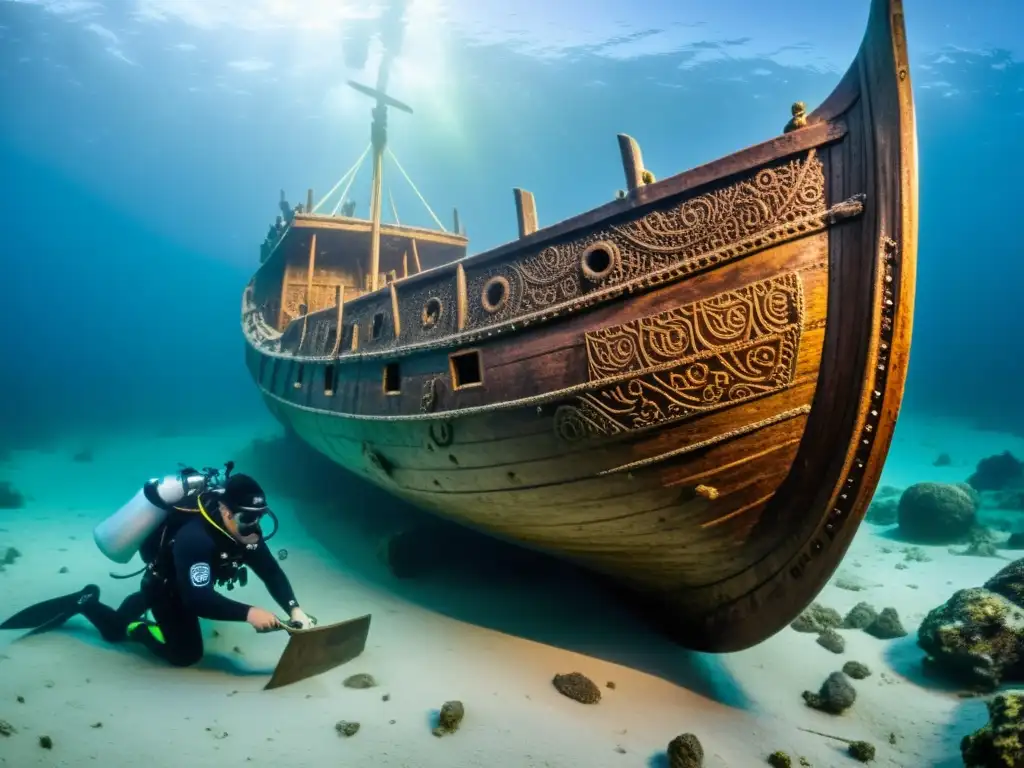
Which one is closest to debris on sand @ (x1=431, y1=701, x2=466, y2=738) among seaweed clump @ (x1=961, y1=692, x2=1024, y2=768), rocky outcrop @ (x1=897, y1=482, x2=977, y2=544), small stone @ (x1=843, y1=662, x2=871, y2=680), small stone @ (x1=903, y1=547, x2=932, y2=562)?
seaweed clump @ (x1=961, y1=692, x2=1024, y2=768)

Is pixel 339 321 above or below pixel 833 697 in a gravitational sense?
above

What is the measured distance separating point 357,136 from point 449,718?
295ft

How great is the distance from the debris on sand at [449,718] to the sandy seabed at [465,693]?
59 millimetres

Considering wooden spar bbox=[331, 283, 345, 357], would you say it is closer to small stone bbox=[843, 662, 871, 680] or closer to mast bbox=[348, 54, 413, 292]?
mast bbox=[348, 54, 413, 292]

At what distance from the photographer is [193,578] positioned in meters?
3.33

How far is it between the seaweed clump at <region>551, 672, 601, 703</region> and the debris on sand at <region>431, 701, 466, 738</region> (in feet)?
2.53

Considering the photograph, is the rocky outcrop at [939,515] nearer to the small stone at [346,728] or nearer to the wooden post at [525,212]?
the wooden post at [525,212]

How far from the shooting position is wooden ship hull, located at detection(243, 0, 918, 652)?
2377mm

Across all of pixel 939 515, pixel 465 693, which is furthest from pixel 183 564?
pixel 939 515

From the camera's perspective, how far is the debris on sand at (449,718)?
2971 millimetres

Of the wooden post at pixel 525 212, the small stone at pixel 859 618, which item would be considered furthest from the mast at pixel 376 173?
the small stone at pixel 859 618

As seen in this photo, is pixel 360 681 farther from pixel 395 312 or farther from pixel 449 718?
pixel 395 312

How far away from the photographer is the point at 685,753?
8.77ft

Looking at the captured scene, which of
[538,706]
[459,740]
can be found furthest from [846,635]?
[459,740]
